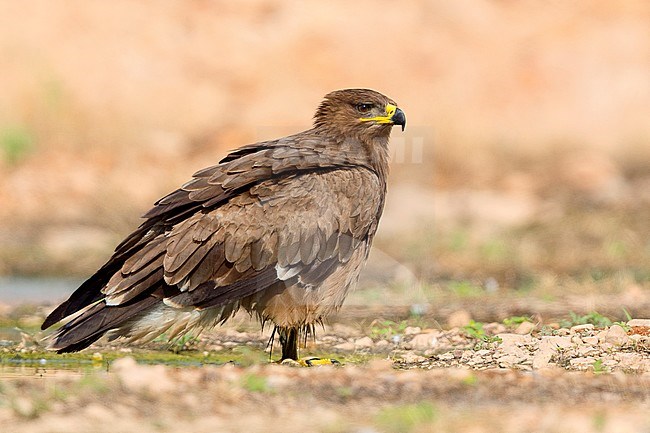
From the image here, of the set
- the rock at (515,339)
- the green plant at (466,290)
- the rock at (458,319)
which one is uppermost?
the green plant at (466,290)

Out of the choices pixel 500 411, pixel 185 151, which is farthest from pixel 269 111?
pixel 500 411

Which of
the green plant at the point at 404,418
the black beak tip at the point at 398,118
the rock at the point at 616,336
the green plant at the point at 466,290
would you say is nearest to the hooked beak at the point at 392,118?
the black beak tip at the point at 398,118

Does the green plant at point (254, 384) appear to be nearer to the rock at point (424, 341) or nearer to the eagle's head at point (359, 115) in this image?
the rock at point (424, 341)

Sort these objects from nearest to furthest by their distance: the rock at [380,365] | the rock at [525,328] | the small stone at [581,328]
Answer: the rock at [380,365]
the small stone at [581,328]
the rock at [525,328]

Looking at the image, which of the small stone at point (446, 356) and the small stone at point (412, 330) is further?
the small stone at point (412, 330)

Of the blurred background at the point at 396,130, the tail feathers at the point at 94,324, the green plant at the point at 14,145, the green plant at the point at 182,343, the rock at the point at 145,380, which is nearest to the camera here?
the rock at the point at 145,380

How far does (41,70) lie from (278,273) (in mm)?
15431

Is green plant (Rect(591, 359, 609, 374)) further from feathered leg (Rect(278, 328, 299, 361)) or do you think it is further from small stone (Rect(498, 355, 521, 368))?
feathered leg (Rect(278, 328, 299, 361))

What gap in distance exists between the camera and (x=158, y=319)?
739cm

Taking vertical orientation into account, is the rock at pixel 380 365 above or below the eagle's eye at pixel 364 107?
below

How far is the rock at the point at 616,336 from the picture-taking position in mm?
7727

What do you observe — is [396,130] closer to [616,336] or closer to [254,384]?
[616,336]

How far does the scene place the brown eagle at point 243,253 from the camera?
7.32 meters

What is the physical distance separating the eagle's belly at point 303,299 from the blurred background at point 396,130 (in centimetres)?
242
